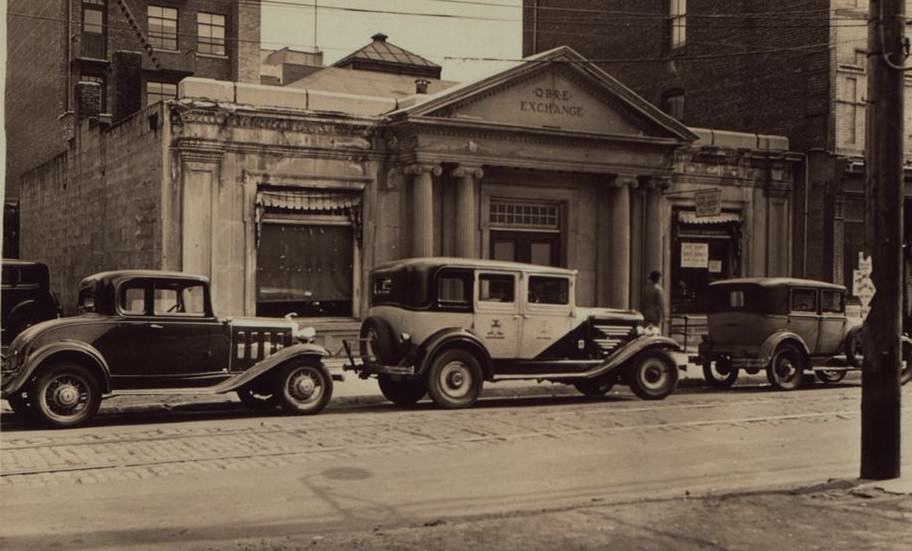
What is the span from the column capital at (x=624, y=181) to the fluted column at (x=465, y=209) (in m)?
3.56

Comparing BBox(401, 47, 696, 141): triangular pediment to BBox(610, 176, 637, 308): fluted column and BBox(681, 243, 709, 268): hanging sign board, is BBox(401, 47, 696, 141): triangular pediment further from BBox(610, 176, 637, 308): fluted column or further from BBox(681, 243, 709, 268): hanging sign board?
BBox(681, 243, 709, 268): hanging sign board

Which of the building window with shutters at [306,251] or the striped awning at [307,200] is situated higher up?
the striped awning at [307,200]

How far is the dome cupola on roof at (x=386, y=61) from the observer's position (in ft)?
154

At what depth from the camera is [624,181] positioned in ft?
77.3

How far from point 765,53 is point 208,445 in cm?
2276

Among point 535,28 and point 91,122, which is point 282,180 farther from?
point 535,28

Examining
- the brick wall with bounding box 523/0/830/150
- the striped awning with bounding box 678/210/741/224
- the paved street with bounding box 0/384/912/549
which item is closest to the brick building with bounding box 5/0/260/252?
the brick wall with bounding box 523/0/830/150

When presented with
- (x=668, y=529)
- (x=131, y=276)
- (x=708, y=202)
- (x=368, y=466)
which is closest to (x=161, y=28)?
(x=708, y=202)

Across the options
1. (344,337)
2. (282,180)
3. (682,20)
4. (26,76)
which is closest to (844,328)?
(344,337)

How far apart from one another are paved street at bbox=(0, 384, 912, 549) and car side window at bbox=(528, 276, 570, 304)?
1.73m

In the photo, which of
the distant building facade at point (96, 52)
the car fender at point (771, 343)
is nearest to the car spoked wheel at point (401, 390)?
the car fender at point (771, 343)

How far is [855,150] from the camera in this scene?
26.8 metres

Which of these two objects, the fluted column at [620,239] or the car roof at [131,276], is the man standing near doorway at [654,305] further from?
the car roof at [131,276]

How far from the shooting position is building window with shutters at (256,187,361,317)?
20.6m
